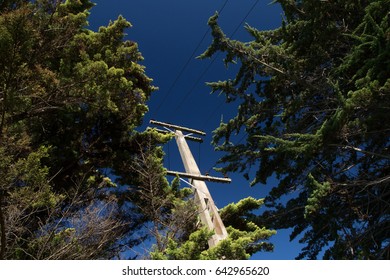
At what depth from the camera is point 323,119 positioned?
870 cm

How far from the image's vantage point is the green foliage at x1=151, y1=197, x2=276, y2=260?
636 centimetres

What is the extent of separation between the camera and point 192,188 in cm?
1116

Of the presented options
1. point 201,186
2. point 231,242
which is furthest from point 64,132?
point 231,242

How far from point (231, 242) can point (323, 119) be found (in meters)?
4.03

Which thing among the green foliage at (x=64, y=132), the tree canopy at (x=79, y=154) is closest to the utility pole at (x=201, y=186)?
the tree canopy at (x=79, y=154)

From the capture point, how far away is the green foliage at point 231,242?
636 centimetres

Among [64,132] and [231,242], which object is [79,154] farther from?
[231,242]

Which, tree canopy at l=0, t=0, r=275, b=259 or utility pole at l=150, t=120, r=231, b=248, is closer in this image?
tree canopy at l=0, t=0, r=275, b=259

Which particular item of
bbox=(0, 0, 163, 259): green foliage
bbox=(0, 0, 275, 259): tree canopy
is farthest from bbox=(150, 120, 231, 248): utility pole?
bbox=(0, 0, 163, 259): green foliage

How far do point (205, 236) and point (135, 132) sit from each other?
17.1ft

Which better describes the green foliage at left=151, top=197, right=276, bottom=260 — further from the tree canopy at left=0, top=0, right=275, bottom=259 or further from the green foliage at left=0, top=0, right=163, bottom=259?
the green foliage at left=0, top=0, right=163, bottom=259

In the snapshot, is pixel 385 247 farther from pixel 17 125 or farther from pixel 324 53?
pixel 17 125

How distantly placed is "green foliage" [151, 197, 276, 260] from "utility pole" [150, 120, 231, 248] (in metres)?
0.36
